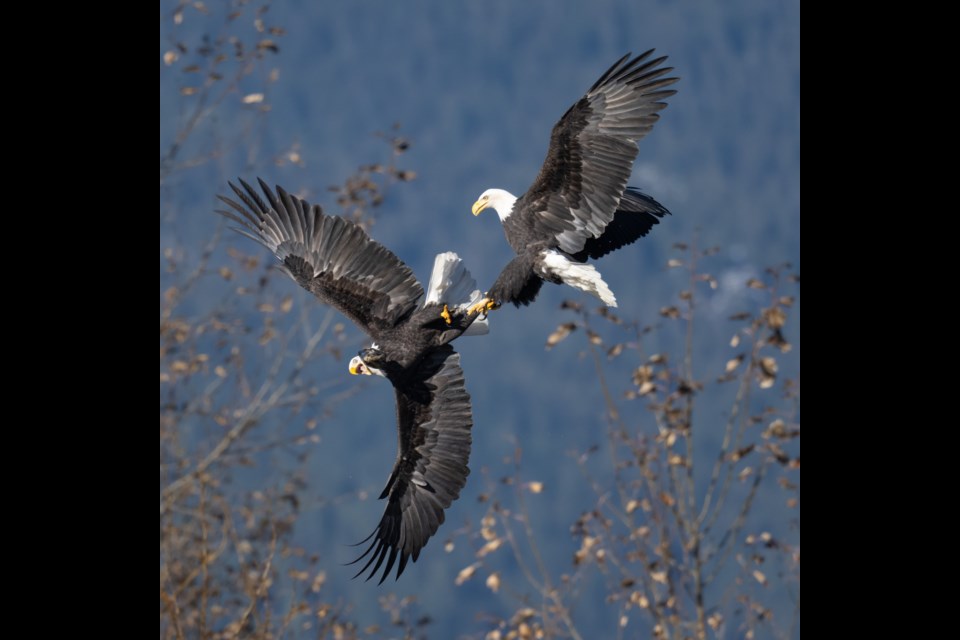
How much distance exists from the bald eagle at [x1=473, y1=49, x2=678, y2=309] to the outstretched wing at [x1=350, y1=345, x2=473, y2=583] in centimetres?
47

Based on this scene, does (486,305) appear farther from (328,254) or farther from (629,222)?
(328,254)

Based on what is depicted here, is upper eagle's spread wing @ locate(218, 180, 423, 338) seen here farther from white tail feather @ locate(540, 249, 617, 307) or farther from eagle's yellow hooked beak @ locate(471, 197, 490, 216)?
white tail feather @ locate(540, 249, 617, 307)

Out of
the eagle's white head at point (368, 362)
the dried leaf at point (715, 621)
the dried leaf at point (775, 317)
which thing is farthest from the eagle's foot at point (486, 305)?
the dried leaf at point (715, 621)

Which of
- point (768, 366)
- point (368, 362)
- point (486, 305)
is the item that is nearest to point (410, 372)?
point (368, 362)

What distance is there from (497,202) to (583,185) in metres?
0.21

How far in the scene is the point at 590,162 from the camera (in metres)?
2.98

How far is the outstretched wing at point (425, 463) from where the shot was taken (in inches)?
128

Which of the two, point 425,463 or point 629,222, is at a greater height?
point 629,222

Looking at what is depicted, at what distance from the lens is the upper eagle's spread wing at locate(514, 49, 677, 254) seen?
2947mm

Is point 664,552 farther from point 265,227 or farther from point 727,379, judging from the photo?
point 265,227

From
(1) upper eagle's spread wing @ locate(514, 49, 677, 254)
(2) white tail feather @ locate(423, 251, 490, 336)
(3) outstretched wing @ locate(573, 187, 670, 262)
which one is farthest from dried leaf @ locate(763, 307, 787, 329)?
(2) white tail feather @ locate(423, 251, 490, 336)

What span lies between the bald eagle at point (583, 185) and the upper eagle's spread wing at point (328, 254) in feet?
1.29

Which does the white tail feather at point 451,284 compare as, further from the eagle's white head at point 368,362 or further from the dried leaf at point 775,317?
the dried leaf at point 775,317
